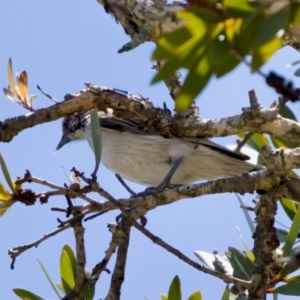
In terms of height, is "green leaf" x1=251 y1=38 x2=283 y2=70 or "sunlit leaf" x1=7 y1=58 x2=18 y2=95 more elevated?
"sunlit leaf" x1=7 y1=58 x2=18 y2=95

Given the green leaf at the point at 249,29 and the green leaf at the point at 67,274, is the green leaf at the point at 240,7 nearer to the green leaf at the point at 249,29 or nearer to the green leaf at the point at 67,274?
the green leaf at the point at 249,29

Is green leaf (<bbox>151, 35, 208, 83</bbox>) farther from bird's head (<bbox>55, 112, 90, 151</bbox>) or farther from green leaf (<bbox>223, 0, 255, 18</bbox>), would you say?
bird's head (<bbox>55, 112, 90, 151</bbox>)

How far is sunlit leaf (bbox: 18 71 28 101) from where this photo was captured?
8.87 ft

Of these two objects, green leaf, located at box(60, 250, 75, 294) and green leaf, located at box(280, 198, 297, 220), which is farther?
green leaf, located at box(280, 198, 297, 220)

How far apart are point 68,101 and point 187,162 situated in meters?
2.41

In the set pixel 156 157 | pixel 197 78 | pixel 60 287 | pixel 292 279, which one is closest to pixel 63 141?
pixel 156 157

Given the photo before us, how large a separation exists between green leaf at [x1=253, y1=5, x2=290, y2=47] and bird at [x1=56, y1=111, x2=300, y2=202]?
3.97m

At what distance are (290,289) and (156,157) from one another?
2.63 metres

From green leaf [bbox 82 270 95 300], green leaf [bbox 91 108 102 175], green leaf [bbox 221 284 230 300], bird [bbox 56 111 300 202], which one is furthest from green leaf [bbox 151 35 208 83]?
bird [bbox 56 111 300 202]

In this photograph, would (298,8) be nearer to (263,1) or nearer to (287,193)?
(263,1)

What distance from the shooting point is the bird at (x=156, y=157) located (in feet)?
15.4

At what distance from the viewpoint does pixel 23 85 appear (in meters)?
2.76

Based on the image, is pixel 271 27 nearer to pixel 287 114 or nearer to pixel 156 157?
pixel 287 114

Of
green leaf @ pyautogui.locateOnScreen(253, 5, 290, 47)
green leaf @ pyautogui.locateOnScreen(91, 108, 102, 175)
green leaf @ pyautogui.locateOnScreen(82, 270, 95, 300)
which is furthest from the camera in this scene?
green leaf @ pyautogui.locateOnScreen(82, 270, 95, 300)
